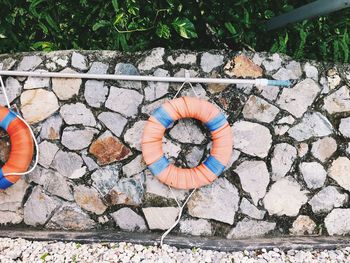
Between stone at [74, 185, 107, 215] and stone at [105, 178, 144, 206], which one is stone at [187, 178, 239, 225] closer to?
stone at [105, 178, 144, 206]

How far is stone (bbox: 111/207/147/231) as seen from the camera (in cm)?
319

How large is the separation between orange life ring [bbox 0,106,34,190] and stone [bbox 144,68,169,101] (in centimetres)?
88

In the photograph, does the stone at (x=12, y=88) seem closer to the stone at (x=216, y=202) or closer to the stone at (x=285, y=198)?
the stone at (x=216, y=202)

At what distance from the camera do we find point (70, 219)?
321 centimetres

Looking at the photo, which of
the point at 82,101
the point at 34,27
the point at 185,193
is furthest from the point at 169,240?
the point at 34,27

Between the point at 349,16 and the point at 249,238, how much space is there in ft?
6.50

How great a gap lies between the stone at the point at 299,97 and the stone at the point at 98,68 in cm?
126

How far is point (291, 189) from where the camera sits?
319cm

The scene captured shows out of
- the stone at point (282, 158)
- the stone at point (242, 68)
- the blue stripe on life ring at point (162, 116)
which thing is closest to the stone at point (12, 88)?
the blue stripe on life ring at point (162, 116)

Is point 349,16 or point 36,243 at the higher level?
point 349,16

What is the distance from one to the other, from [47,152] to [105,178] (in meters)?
0.45

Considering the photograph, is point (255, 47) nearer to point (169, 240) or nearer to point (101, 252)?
point (169, 240)

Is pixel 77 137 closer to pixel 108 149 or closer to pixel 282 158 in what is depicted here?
pixel 108 149

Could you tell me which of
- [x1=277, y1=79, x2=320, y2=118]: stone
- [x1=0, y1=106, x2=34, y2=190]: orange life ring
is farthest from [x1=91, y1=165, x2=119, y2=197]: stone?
[x1=277, y1=79, x2=320, y2=118]: stone
